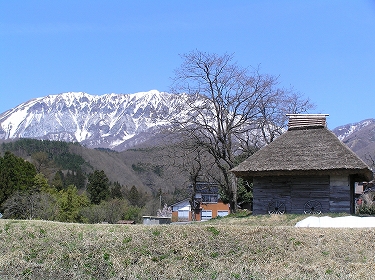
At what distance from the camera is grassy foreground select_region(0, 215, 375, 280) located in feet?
36.9

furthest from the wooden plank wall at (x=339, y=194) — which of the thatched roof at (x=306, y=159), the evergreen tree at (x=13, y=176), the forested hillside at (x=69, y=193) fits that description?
the evergreen tree at (x=13, y=176)

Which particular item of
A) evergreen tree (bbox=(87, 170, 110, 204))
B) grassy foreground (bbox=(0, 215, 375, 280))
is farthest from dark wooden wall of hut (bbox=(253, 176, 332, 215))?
evergreen tree (bbox=(87, 170, 110, 204))

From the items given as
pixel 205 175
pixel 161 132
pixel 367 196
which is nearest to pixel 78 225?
pixel 161 132

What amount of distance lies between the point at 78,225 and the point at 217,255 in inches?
156

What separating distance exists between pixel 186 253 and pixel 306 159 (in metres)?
11.3

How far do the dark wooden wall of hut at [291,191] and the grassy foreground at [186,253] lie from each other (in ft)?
30.7

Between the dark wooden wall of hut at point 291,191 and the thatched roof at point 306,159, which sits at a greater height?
the thatched roof at point 306,159

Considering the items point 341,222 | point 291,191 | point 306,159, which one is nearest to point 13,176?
point 291,191

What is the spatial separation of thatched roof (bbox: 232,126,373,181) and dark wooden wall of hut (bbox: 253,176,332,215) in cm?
95

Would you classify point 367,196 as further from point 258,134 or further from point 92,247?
point 92,247

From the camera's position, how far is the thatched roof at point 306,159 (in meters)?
21.1

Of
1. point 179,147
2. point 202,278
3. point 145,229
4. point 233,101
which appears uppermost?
point 233,101

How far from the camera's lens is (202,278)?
11.1 metres

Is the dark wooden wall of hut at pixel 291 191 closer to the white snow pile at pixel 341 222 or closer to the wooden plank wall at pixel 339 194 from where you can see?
the wooden plank wall at pixel 339 194
